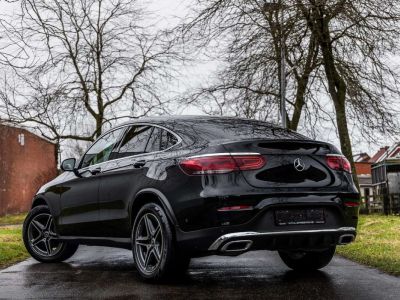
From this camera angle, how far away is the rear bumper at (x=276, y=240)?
568cm

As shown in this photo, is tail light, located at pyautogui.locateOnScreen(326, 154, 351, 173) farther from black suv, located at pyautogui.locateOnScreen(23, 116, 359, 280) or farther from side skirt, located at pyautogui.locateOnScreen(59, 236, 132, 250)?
side skirt, located at pyautogui.locateOnScreen(59, 236, 132, 250)

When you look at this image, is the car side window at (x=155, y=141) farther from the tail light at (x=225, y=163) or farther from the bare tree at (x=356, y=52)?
the bare tree at (x=356, y=52)

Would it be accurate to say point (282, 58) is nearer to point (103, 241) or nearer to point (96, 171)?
point (96, 171)

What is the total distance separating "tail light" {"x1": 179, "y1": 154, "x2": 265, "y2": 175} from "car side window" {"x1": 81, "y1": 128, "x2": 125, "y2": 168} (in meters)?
1.85

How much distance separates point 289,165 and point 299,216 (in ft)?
1.49

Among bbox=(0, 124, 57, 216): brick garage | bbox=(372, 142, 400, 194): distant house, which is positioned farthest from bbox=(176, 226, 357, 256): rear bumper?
bbox=(0, 124, 57, 216): brick garage

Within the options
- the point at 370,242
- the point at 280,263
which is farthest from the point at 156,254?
the point at 370,242

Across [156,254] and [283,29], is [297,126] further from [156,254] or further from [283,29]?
[156,254]

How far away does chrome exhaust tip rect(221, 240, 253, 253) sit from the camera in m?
5.70

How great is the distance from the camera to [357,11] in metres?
15.8

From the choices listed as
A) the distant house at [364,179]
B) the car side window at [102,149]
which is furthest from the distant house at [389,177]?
the distant house at [364,179]

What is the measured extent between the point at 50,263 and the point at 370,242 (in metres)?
4.90

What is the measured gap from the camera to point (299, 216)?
19.3ft

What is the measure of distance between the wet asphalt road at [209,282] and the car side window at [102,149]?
4.05 ft
